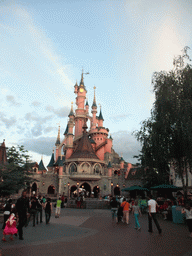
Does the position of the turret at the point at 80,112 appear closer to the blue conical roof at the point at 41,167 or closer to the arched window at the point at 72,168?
the blue conical roof at the point at 41,167

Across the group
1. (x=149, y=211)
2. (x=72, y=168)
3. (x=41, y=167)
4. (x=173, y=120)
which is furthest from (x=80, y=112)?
(x=149, y=211)

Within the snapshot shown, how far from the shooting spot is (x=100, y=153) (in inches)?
2336

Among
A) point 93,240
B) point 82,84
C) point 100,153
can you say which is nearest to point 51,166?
point 100,153

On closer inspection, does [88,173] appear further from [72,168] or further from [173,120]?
[173,120]

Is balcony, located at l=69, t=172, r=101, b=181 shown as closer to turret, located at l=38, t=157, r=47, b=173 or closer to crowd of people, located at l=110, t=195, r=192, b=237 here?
turret, located at l=38, t=157, r=47, b=173

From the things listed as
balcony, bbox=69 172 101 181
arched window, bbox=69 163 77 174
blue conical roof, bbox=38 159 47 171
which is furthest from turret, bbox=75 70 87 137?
balcony, bbox=69 172 101 181

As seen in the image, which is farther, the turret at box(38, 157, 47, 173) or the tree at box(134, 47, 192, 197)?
the turret at box(38, 157, 47, 173)

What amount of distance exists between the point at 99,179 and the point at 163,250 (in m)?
43.3

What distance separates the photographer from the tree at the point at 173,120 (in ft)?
56.5

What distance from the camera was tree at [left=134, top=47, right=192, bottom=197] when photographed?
17219mm

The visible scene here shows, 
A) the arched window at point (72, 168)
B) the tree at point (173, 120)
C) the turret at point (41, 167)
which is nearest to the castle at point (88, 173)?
the arched window at point (72, 168)

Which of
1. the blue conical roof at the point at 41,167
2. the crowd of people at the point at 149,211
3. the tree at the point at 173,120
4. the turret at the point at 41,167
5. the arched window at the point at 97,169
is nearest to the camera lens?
the crowd of people at the point at 149,211

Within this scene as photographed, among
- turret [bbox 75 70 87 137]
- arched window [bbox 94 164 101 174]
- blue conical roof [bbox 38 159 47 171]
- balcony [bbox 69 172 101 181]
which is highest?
turret [bbox 75 70 87 137]

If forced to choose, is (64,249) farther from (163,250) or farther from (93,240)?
(163,250)
